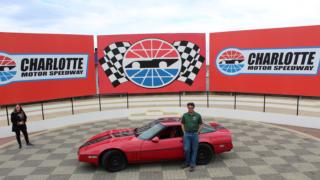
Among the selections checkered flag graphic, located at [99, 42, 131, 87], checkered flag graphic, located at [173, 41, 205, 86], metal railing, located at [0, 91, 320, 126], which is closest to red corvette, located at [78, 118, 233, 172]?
metal railing, located at [0, 91, 320, 126]

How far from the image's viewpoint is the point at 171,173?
7.02 meters

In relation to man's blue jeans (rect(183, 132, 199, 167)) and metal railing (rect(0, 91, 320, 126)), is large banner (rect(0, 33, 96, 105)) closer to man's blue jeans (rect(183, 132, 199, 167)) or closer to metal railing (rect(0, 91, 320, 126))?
metal railing (rect(0, 91, 320, 126))

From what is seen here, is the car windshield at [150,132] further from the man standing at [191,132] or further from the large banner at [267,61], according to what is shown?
the large banner at [267,61]

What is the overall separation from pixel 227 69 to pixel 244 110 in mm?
4859

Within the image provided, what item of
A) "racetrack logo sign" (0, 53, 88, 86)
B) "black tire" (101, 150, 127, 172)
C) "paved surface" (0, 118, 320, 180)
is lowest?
"paved surface" (0, 118, 320, 180)

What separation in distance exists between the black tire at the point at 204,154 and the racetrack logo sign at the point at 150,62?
35.3 feet

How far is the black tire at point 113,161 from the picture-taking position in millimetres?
7071

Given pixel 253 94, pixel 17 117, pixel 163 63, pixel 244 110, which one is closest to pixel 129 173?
pixel 17 117

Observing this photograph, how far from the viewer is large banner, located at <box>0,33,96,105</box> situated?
15.1 metres

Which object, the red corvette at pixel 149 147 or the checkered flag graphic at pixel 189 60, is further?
the checkered flag graphic at pixel 189 60

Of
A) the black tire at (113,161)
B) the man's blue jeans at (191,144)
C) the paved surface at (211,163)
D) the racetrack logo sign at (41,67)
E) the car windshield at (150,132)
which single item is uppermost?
the racetrack logo sign at (41,67)

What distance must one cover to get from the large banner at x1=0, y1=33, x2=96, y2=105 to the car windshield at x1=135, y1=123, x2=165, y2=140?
10.8 meters

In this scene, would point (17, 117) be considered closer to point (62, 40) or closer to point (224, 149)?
point (224, 149)

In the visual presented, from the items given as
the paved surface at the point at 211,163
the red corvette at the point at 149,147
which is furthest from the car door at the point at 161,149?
the paved surface at the point at 211,163
